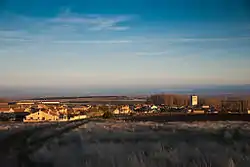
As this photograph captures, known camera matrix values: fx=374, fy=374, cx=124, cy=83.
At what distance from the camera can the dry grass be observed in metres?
1.58

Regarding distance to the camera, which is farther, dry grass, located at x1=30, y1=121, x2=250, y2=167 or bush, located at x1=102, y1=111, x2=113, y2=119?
bush, located at x1=102, y1=111, x2=113, y2=119

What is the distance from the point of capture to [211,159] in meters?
1.58

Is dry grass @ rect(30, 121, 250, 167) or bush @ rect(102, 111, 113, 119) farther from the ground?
bush @ rect(102, 111, 113, 119)

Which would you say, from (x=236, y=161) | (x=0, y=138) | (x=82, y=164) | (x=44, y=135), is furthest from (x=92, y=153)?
(x=236, y=161)

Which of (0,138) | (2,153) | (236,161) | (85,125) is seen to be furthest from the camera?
(85,125)

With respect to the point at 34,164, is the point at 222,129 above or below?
above

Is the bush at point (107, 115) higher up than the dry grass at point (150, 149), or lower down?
higher up

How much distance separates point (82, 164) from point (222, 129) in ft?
2.43

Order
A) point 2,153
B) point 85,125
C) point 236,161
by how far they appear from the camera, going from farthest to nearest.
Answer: point 85,125
point 2,153
point 236,161

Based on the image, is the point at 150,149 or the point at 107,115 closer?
the point at 150,149

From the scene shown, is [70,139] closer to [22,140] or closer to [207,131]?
[22,140]

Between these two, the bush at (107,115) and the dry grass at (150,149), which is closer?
the dry grass at (150,149)

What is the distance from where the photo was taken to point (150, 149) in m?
1.64

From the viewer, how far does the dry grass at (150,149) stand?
158 cm
